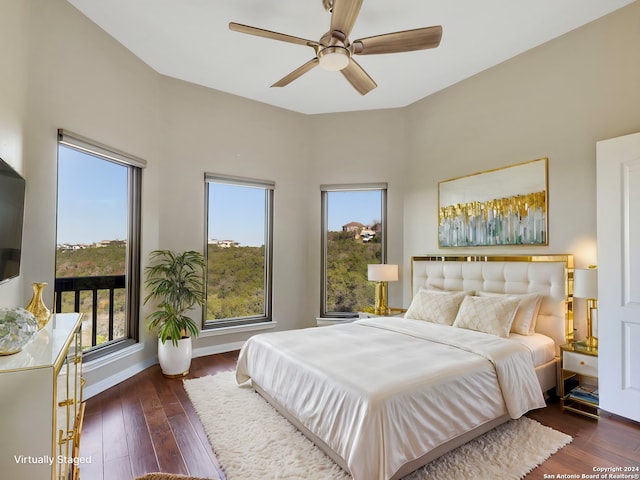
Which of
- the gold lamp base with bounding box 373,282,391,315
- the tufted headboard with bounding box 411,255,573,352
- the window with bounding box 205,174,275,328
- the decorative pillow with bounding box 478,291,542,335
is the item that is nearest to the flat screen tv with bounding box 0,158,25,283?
the window with bounding box 205,174,275,328

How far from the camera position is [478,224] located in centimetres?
394

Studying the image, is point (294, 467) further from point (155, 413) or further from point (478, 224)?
point (478, 224)

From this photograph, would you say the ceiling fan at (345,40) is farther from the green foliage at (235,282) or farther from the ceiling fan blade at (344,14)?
the green foliage at (235,282)

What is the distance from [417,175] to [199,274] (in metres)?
3.17

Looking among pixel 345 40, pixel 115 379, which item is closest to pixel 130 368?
pixel 115 379

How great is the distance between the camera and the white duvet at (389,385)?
178 centimetres

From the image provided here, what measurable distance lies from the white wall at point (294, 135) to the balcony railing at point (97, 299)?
0.38 meters

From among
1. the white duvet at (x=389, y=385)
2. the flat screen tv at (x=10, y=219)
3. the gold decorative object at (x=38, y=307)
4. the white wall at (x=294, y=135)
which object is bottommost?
the white duvet at (x=389, y=385)

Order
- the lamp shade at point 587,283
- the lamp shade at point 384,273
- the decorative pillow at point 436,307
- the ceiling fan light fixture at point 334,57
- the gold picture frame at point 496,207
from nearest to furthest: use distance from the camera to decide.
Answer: the ceiling fan light fixture at point 334,57, the lamp shade at point 587,283, the gold picture frame at point 496,207, the decorative pillow at point 436,307, the lamp shade at point 384,273

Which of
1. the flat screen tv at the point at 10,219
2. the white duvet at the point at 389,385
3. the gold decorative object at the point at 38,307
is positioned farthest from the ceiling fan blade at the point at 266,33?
the white duvet at the point at 389,385

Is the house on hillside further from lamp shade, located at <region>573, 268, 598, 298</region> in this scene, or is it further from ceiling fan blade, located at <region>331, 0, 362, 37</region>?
ceiling fan blade, located at <region>331, 0, 362, 37</region>

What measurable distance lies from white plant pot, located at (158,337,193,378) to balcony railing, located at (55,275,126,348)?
547mm

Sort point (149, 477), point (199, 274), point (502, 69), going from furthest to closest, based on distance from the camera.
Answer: point (199, 274) < point (502, 69) < point (149, 477)

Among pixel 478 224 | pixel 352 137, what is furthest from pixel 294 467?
pixel 352 137
